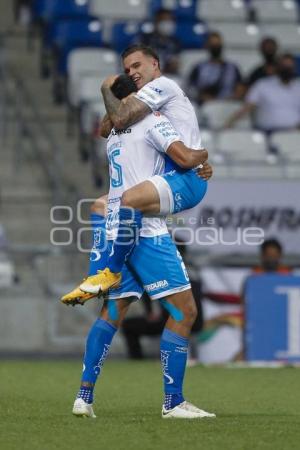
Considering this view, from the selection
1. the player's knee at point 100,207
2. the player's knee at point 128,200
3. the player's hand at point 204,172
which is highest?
the player's hand at point 204,172

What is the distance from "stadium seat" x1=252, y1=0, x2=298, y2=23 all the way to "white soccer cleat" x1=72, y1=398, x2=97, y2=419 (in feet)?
44.2

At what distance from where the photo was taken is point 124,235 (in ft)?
26.5

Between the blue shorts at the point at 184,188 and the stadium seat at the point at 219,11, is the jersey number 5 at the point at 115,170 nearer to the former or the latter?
the blue shorts at the point at 184,188

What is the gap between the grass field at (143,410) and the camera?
687 cm

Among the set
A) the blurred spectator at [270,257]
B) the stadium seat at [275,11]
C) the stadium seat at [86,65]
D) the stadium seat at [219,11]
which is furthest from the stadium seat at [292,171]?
the stadium seat at [275,11]

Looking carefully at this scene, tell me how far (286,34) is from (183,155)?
12729mm

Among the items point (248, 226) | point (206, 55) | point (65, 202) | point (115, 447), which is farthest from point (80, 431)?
point (206, 55)

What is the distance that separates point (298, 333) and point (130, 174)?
638 centimetres

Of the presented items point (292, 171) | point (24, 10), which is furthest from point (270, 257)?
point (24, 10)

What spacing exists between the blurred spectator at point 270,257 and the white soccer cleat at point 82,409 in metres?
6.66

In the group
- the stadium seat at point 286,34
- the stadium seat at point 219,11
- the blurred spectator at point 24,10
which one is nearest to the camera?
the blurred spectator at point 24,10

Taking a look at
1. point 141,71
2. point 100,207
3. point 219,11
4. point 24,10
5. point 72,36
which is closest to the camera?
point 141,71

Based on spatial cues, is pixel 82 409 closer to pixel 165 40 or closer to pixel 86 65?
pixel 86 65

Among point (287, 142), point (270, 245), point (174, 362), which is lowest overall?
point (270, 245)
